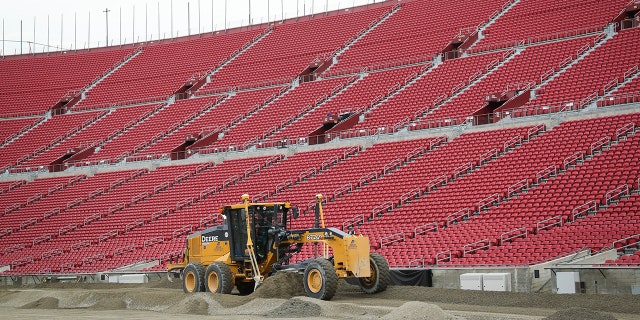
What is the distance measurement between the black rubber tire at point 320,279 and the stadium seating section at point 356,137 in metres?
6.58

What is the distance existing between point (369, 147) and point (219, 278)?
17.9 meters

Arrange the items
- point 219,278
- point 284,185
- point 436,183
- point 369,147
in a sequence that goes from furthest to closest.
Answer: point 369,147 < point 284,185 < point 436,183 < point 219,278

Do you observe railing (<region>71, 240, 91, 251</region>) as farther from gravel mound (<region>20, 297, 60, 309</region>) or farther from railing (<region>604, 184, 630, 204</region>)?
railing (<region>604, 184, 630, 204</region>)

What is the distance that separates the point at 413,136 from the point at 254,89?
15417 mm

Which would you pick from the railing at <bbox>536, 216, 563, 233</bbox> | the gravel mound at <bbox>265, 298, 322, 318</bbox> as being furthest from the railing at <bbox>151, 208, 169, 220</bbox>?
the gravel mound at <bbox>265, 298, 322, 318</bbox>

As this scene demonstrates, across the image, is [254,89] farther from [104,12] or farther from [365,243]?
[365,243]

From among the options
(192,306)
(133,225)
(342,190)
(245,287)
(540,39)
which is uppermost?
(540,39)

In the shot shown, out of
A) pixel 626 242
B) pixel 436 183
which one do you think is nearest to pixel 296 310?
pixel 626 242

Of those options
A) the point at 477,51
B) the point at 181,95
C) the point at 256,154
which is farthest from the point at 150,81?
the point at 477,51

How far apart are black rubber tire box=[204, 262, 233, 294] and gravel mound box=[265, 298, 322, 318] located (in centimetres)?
290

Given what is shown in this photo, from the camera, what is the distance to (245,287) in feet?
70.2

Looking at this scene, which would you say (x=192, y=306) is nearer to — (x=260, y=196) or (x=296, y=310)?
(x=296, y=310)

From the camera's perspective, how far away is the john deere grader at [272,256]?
1864 cm

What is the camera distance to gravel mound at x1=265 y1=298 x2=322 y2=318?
1708 centimetres
